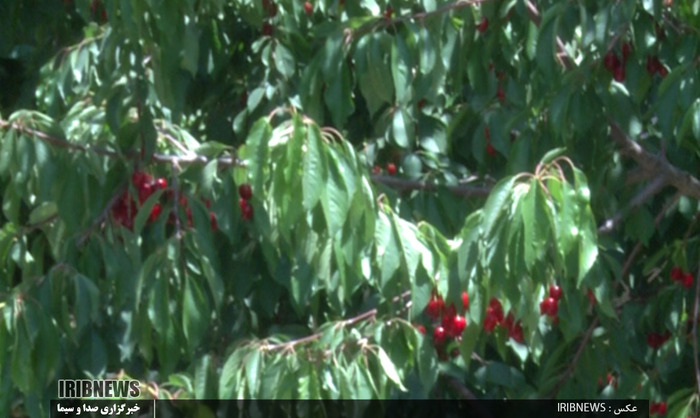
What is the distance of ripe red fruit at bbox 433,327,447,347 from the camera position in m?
2.68

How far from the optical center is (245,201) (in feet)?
8.91

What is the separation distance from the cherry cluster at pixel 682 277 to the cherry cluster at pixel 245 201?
3.55 feet

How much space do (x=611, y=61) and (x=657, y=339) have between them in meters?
0.73

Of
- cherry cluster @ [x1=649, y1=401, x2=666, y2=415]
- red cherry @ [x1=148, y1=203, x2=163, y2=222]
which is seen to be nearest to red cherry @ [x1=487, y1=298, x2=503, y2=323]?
cherry cluster @ [x1=649, y1=401, x2=666, y2=415]

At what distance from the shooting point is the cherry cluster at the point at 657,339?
3.20 meters

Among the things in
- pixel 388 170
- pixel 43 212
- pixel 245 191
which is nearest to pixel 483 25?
pixel 388 170

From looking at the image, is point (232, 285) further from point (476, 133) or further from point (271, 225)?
point (476, 133)

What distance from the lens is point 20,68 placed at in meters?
4.63

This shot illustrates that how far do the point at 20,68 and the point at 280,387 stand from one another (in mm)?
2705

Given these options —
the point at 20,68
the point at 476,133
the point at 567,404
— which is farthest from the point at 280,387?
the point at 20,68

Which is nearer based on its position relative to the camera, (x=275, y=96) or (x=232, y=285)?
(x=232, y=285)

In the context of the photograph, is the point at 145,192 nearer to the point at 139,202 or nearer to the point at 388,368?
the point at 139,202

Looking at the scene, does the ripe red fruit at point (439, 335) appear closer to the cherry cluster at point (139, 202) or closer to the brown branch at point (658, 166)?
the cherry cluster at point (139, 202)

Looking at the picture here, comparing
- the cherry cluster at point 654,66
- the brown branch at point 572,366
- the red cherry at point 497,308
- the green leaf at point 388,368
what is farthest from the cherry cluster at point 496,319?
the cherry cluster at point 654,66
